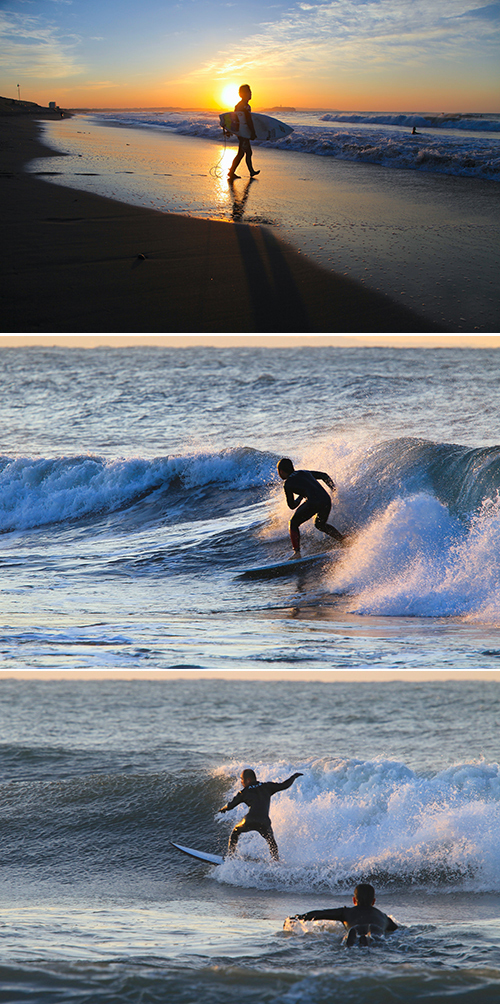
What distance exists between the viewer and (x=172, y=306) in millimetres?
6738

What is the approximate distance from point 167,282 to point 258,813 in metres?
5.60

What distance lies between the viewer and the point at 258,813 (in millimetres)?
6617

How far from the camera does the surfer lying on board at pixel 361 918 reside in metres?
4.60

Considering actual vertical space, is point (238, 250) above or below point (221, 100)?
below

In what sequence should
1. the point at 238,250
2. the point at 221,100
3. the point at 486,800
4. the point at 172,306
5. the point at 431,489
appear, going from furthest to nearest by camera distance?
the point at 221,100, the point at 431,489, the point at 238,250, the point at 486,800, the point at 172,306

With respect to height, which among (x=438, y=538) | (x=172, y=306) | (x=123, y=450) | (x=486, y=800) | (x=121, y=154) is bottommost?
(x=486, y=800)

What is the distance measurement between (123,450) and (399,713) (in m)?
8.25

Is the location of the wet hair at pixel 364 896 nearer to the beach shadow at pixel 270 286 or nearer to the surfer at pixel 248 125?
the beach shadow at pixel 270 286

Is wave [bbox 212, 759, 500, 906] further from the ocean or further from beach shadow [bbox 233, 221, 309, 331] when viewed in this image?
beach shadow [bbox 233, 221, 309, 331]

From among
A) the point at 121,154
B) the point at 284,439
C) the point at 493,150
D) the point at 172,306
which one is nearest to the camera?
the point at 172,306

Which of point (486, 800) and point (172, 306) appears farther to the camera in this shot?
point (486, 800)

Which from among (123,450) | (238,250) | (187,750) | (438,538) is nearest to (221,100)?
(238,250)

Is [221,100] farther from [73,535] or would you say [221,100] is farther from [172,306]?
[73,535]

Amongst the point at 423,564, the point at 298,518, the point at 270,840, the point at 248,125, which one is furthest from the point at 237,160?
the point at 270,840
